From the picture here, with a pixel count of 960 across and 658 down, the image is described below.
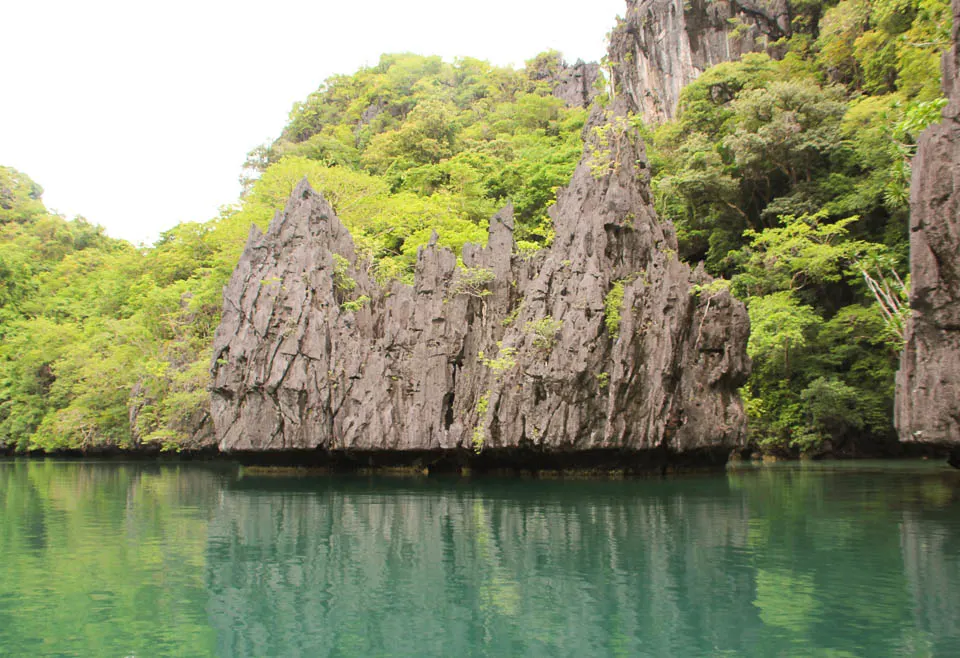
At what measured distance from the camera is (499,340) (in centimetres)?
2908

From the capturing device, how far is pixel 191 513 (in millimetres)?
18297

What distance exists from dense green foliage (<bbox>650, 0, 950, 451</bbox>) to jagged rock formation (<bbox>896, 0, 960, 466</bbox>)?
16.9 meters

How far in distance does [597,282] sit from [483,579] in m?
16.6

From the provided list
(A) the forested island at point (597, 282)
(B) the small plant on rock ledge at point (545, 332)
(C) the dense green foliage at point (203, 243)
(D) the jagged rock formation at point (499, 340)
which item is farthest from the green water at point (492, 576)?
(C) the dense green foliage at point (203, 243)

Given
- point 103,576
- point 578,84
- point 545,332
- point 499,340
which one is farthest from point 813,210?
point 578,84

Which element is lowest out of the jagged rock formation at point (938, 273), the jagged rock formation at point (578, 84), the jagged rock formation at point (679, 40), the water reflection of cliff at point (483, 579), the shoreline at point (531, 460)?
the water reflection of cliff at point (483, 579)

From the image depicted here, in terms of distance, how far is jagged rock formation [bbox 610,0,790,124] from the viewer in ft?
154

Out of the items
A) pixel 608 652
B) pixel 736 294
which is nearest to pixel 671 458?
pixel 736 294

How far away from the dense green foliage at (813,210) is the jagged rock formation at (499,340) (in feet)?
23.5

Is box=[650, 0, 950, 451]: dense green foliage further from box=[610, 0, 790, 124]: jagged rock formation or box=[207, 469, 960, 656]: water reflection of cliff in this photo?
box=[207, 469, 960, 656]: water reflection of cliff

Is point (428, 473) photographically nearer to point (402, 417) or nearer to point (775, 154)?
point (402, 417)

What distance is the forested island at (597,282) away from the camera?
25719 mm

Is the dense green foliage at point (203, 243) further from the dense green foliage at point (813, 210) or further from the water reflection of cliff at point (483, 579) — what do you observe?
the water reflection of cliff at point (483, 579)

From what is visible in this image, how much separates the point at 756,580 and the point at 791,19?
4471 cm
